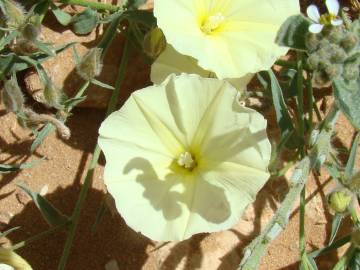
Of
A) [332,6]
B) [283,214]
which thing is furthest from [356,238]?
[332,6]

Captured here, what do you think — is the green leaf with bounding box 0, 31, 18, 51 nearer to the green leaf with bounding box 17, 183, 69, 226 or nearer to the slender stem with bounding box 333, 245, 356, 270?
the green leaf with bounding box 17, 183, 69, 226

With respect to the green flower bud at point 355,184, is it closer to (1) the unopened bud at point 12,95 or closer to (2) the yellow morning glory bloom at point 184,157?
(2) the yellow morning glory bloom at point 184,157

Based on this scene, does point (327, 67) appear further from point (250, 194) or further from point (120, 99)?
point (120, 99)

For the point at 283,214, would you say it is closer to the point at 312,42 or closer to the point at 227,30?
the point at 312,42

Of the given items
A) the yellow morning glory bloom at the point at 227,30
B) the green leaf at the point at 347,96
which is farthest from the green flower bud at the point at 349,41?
the yellow morning glory bloom at the point at 227,30

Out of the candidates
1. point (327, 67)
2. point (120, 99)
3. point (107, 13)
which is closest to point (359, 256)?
point (327, 67)
